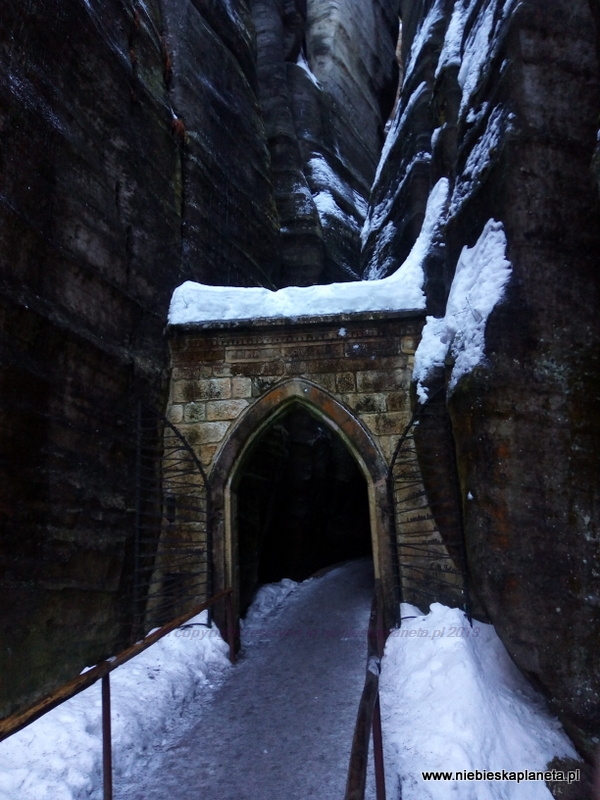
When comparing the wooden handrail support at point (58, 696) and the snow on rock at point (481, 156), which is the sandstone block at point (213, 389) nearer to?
the snow on rock at point (481, 156)

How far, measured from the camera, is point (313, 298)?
6930 mm

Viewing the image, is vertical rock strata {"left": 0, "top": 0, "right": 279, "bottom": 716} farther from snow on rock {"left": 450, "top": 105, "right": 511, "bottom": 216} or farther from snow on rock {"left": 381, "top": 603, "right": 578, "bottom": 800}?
snow on rock {"left": 450, "top": 105, "right": 511, "bottom": 216}

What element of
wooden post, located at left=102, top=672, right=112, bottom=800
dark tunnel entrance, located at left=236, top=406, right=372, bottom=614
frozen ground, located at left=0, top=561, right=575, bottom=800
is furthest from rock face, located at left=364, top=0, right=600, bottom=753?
dark tunnel entrance, located at left=236, top=406, right=372, bottom=614

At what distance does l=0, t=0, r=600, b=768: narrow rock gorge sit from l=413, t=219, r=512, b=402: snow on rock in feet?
0.14

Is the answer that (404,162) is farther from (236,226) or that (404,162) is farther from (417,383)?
(417,383)

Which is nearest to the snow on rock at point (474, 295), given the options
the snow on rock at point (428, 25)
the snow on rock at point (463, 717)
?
the snow on rock at point (463, 717)

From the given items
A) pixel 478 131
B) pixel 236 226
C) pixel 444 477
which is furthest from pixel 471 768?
pixel 236 226

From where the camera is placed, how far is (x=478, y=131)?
215 inches

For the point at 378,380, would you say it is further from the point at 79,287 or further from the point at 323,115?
Answer: the point at 323,115

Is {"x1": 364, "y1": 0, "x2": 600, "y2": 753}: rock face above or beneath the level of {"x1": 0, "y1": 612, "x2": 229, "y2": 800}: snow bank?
above

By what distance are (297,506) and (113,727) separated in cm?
861

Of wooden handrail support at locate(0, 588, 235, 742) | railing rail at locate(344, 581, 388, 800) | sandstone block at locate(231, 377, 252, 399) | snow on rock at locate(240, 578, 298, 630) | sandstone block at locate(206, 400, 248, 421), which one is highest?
sandstone block at locate(231, 377, 252, 399)

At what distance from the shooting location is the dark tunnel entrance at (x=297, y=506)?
26.9ft

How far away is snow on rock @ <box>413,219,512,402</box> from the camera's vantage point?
15.3ft
